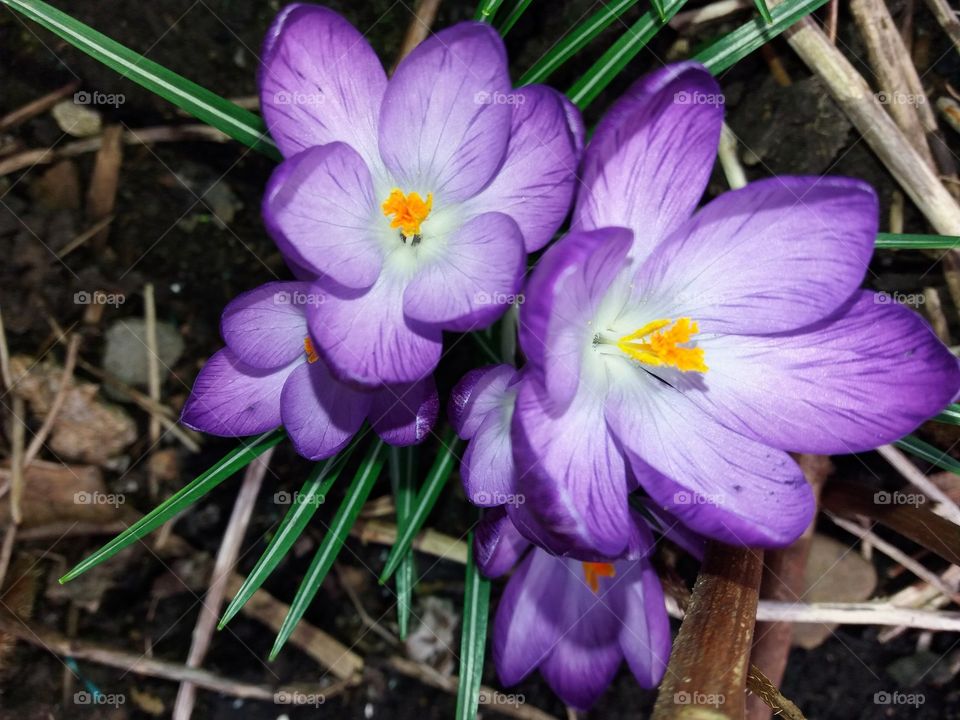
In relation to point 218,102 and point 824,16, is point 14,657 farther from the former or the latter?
point 824,16

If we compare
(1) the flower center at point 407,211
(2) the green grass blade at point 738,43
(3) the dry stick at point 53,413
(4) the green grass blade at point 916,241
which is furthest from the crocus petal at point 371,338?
(3) the dry stick at point 53,413

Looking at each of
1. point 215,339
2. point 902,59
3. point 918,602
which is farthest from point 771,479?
point 215,339

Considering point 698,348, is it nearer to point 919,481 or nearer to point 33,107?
point 919,481

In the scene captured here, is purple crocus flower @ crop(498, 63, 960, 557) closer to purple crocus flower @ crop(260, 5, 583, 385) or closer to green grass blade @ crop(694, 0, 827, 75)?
purple crocus flower @ crop(260, 5, 583, 385)

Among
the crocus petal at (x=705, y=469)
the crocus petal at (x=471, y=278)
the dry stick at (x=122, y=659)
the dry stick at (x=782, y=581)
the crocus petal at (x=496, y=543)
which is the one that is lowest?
the dry stick at (x=122, y=659)

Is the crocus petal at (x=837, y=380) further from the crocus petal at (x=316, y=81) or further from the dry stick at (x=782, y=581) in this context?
the crocus petal at (x=316, y=81)
